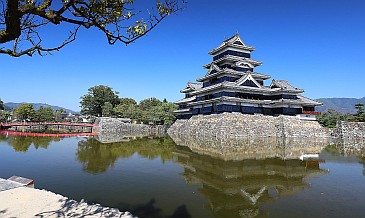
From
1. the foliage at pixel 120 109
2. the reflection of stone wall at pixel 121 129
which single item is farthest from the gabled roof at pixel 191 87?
the reflection of stone wall at pixel 121 129

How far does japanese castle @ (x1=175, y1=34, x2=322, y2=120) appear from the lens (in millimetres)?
32094

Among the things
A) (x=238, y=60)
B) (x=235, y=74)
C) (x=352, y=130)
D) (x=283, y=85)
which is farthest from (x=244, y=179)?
(x=352, y=130)

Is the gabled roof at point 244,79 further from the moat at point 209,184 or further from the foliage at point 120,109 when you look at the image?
the foliage at point 120,109

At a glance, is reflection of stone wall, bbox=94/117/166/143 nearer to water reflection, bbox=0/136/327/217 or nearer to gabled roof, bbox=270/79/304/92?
gabled roof, bbox=270/79/304/92

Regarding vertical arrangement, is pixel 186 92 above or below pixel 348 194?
above

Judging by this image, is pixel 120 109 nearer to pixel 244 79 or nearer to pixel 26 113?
pixel 26 113

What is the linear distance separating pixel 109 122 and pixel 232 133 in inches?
959

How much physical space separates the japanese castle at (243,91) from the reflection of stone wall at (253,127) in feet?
4.70

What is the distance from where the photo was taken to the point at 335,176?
12531mm

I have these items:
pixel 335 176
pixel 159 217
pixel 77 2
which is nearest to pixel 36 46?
pixel 77 2

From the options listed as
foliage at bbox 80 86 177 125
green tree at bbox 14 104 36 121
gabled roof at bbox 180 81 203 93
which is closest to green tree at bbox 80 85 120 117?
foliage at bbox 80 86 177 125

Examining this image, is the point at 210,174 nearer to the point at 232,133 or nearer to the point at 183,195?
the point at 183,195

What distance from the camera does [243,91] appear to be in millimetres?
32719

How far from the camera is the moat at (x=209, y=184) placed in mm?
7668
